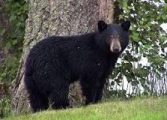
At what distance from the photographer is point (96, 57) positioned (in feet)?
34.7

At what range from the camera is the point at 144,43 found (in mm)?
13289

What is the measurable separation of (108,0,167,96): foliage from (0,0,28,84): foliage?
2168 mm

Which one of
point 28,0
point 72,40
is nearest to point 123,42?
point 72,40

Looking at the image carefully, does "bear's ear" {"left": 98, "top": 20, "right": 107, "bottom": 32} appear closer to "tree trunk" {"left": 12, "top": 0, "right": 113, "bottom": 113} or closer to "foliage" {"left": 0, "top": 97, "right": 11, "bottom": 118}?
"tree trunk" {"left": 12, "top": 0, "right": 113, "bottom": 113}

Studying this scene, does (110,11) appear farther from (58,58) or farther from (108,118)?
(108,118)

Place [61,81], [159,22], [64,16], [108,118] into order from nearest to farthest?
1. [108,118]
2. [61,81]
3. [64,16]
4. [159,22]

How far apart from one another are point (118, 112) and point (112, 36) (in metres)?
1.98

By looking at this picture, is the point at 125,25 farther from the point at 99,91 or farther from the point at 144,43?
the point at 144,43

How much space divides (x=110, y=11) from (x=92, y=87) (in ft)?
8.02

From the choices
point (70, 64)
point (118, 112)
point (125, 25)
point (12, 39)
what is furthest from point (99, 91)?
point (12, 39)

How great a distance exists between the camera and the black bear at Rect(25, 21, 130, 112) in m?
10.4

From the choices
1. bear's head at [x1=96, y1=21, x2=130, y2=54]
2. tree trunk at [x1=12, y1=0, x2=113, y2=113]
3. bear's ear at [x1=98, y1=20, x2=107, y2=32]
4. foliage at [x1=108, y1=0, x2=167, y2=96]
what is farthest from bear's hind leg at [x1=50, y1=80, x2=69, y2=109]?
foliage at [x1=108, y1=0, x2=167, y2=96]

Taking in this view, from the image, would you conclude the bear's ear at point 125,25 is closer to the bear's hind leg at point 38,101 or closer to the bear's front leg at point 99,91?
the bear's front leg at point 99,91

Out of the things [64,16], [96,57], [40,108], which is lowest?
[40,108]
